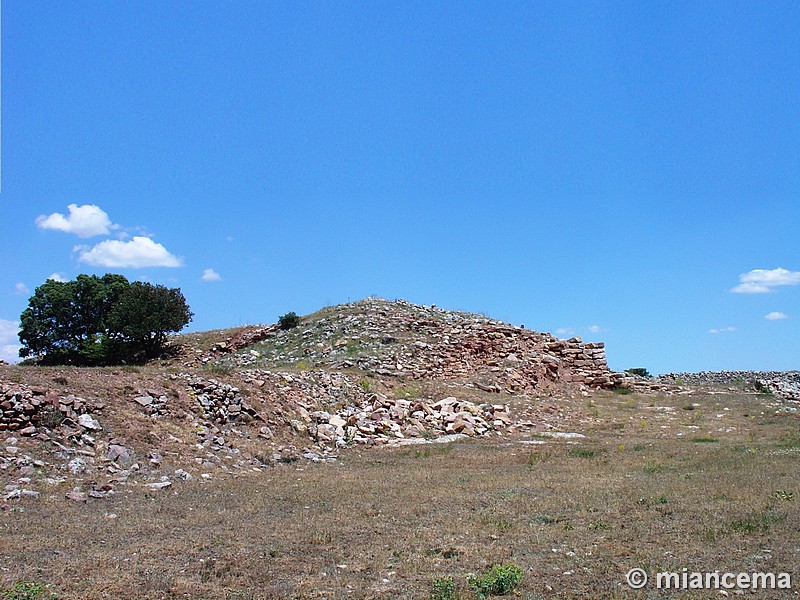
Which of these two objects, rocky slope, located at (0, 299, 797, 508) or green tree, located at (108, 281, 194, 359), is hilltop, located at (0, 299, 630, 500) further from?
green tree, located at (108, 281, 194, 359)

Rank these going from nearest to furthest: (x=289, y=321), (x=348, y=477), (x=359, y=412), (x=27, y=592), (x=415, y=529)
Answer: (x=27, y=592)
(x=415, y=529)
(x=348, y=477)
(x=359, y=412)
(x=289, y=321)

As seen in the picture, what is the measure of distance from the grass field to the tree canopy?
83.6ft

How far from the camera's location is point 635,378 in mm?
34344

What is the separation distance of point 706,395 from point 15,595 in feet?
101

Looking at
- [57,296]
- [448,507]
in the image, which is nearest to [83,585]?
[448,507]

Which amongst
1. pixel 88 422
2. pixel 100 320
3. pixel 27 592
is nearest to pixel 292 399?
pixel 88 422

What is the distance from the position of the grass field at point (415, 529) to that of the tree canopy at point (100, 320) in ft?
83.6

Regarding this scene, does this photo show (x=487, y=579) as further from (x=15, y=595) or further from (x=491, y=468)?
(x=491, y=468)

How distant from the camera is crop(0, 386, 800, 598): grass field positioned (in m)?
6.32

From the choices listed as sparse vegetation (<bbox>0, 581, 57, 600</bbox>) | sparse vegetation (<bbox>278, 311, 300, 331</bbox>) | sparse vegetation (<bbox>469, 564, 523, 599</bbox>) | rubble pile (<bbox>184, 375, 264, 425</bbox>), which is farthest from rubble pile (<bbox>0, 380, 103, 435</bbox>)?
sparse vegetation (<bbox>278, 311, 300, 331</bbox>)

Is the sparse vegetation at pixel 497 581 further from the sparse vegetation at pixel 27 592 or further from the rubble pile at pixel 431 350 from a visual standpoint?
the rubble pile at pixel 431 350

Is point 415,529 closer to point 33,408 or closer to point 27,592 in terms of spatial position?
point 27,592

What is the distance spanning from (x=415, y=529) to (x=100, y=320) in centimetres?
3700

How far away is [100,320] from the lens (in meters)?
40.5
